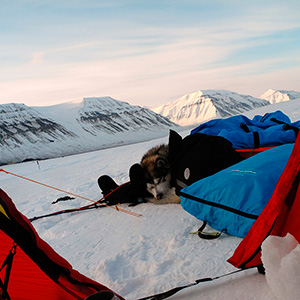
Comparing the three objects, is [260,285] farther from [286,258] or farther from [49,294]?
[49,294]

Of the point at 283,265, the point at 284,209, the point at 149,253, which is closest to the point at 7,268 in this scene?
the point at 149,253

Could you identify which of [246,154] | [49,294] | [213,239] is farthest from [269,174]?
[49,294]

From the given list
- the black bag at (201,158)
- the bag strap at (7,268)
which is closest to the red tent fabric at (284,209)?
the bag strap at (7,268)

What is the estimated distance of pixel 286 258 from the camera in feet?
3.67

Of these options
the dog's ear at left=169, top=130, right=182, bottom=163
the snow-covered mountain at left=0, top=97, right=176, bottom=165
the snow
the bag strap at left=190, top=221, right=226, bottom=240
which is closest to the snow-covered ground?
the bag strap at left=190, top=221, right=226, bottom=240

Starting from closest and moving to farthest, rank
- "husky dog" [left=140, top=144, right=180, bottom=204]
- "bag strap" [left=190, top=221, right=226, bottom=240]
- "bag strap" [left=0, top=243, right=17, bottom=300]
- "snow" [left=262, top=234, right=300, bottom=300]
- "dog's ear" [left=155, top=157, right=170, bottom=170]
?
"snow" [left=262, top=234, right=300, bottom=300]
"bag strap" [left=0, top=243, right=17, bottom=300]
"bag strap" [left=190, top=221, right=226, bottom=240]
"husky dog" [left=140, top=144, right=180, bottom=204]
"dog's ear" [left=155, top=157, right=170, bottom=170]

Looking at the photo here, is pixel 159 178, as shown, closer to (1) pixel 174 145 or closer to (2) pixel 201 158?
(1) pixel 174 145

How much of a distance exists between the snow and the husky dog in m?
2.21

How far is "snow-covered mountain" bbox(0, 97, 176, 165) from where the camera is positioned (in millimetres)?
75062

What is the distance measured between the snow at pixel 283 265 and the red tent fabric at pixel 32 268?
2.76ft

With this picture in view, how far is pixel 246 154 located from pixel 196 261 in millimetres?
1974

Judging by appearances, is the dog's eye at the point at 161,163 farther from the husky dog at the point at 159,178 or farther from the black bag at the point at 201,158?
the black bag at the point at 201,158

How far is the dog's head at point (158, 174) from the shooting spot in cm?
359

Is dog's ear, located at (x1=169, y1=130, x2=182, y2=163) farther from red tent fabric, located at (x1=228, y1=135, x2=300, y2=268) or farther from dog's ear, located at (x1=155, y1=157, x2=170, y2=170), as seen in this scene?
red tent fabric, located at (x1=228, y1=135, x2=300, y2=268)
